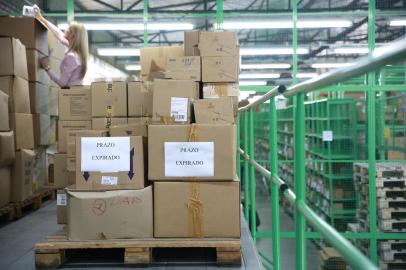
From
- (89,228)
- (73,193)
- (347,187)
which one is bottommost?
(347,187)

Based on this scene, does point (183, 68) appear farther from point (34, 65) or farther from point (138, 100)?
point (34, 65)

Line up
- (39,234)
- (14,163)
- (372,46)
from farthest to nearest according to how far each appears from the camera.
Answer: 1. (372,46)
2. (14,163)
3. (39,234)

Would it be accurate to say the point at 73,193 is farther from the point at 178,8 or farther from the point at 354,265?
the point at 178,8

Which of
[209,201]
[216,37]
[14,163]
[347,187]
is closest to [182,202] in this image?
[209,201]

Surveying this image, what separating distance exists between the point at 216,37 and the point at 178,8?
4.08 metres

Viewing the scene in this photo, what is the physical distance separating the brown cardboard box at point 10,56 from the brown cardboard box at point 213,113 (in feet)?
7.61

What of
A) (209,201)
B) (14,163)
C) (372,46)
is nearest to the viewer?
(209,201)

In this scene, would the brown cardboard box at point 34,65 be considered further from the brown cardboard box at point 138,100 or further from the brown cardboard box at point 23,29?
the brown cardboard box at point 138,100

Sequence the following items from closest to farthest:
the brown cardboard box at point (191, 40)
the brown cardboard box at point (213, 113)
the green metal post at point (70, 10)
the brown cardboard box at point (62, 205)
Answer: the brown cardboard box at point (213, 113)
the brown cardboard box at point (62, 205)
the brown cardboard box at point (191, 40)
the green metal post at point (70, 10)

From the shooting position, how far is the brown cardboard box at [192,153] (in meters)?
3.12

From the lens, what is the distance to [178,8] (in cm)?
767

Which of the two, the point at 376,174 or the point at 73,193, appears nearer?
the point at 73,193

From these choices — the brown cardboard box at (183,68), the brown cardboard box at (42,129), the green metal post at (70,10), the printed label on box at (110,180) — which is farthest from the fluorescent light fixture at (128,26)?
the printed label on box at (110,180)

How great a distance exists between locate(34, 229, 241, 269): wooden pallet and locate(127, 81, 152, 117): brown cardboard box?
108 centimetres
